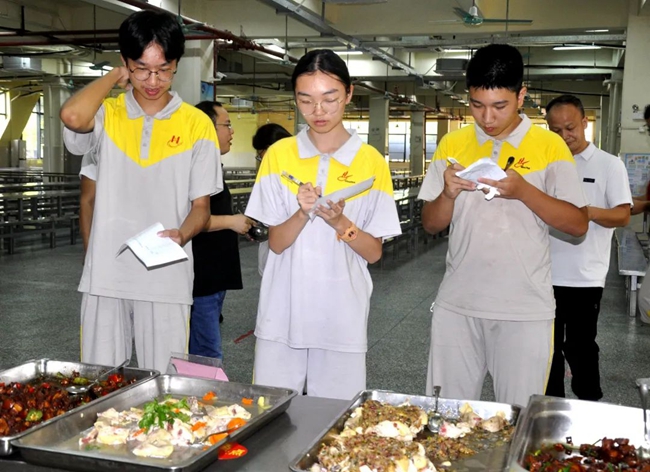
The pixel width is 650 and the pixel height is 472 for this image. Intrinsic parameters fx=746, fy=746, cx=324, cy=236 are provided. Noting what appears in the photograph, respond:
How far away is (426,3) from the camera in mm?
11039

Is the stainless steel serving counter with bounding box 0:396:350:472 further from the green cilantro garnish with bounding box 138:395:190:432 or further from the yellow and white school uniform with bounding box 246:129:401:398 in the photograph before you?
the yellow and white school uniform with bounding box 246:129:401:398

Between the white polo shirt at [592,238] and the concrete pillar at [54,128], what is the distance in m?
17.6

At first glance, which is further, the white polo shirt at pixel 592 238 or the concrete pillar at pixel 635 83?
the concrete pillar at pixel 635 83

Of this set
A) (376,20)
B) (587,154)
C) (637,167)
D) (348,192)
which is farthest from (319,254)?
(376,20)

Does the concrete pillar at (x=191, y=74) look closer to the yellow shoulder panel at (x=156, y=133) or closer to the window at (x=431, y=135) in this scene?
the yellow shoulder panel at (x=156, y=133)

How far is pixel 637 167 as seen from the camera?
33.9 ft

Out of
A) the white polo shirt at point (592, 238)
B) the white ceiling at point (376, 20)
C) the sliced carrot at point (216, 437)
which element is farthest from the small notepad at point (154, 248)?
the white ceiling at point (376, 20)

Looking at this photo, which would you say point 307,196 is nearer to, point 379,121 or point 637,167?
point 637,167

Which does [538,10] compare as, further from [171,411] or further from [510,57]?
[171,411]

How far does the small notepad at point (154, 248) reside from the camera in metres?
1.92

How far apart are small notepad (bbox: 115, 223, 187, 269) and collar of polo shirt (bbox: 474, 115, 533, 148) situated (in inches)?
37.3

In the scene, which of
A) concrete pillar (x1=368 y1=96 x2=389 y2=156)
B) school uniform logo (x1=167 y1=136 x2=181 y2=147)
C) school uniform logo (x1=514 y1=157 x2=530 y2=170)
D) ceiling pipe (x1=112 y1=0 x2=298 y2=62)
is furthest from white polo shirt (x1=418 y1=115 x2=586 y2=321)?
concrete pillar (x1=368 y1=96 x2=389 y2=156)

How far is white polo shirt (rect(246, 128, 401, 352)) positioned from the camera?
78.9 inches

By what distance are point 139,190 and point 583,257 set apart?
1977mm
